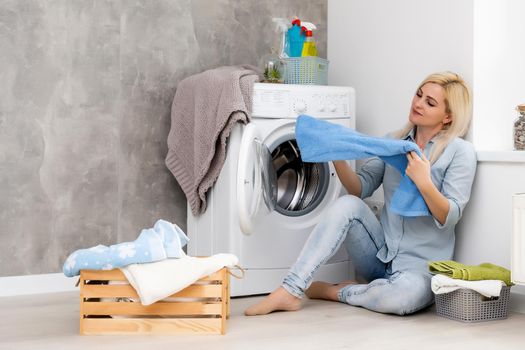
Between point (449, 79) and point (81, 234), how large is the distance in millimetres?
1559

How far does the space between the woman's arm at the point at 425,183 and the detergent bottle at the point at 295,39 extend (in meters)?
0.86

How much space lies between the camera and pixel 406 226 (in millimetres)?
2811

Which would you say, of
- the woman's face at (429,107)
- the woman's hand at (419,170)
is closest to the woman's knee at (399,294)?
the woman's hand at (419,170)

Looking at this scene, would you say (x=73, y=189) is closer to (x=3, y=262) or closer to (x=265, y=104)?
(x=3, y=262)

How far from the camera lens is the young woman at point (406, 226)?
2643 mm

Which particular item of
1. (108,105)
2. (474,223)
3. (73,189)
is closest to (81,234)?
(73,189)

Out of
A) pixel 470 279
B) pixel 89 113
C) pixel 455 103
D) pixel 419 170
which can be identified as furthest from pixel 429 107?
pixel 89 113

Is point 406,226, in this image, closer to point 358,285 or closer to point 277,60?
point 358,285

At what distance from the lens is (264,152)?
9.55ft

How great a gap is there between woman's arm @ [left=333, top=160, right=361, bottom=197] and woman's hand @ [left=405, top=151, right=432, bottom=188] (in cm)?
34

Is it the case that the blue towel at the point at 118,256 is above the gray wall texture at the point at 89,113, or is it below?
below

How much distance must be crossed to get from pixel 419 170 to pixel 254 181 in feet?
1.93

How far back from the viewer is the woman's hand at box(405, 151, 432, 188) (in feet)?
8.48

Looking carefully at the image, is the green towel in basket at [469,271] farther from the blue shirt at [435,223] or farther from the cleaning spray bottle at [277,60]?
the cleaning spray bottle at [277,60]
